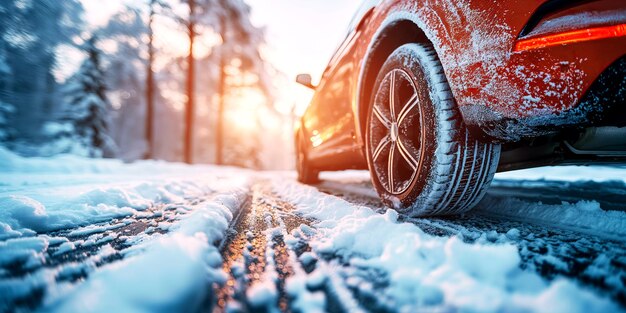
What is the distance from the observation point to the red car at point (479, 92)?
0.94 metres

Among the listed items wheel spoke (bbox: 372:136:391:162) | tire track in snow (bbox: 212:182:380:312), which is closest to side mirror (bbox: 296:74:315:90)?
wheel spoke (bbox: 372:136:391:162)

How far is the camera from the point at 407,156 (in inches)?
63.7

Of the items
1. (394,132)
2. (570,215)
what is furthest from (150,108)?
(570,215)

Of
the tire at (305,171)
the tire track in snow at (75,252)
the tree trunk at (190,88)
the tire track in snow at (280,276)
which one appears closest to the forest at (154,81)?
the tree trunk at (190,88)

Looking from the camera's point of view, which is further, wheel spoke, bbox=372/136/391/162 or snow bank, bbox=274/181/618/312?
wheel spoke, bbox=372/136/391/162

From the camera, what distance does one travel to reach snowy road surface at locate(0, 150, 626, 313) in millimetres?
645

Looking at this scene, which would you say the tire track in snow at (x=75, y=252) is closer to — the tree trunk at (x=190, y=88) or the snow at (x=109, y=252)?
the snow at (x=109, y=252)

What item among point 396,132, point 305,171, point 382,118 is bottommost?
point 305,171

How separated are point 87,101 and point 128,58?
366 cm

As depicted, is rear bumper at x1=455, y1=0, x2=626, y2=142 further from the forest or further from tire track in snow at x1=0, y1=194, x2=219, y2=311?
the forest

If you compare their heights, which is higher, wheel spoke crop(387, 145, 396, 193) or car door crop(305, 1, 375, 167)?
car door crop(305, 1, 375, 167)

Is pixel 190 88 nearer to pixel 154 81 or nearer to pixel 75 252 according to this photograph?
pixel 154 81

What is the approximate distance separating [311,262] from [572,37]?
1185mm

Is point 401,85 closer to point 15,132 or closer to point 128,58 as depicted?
point 15,132
